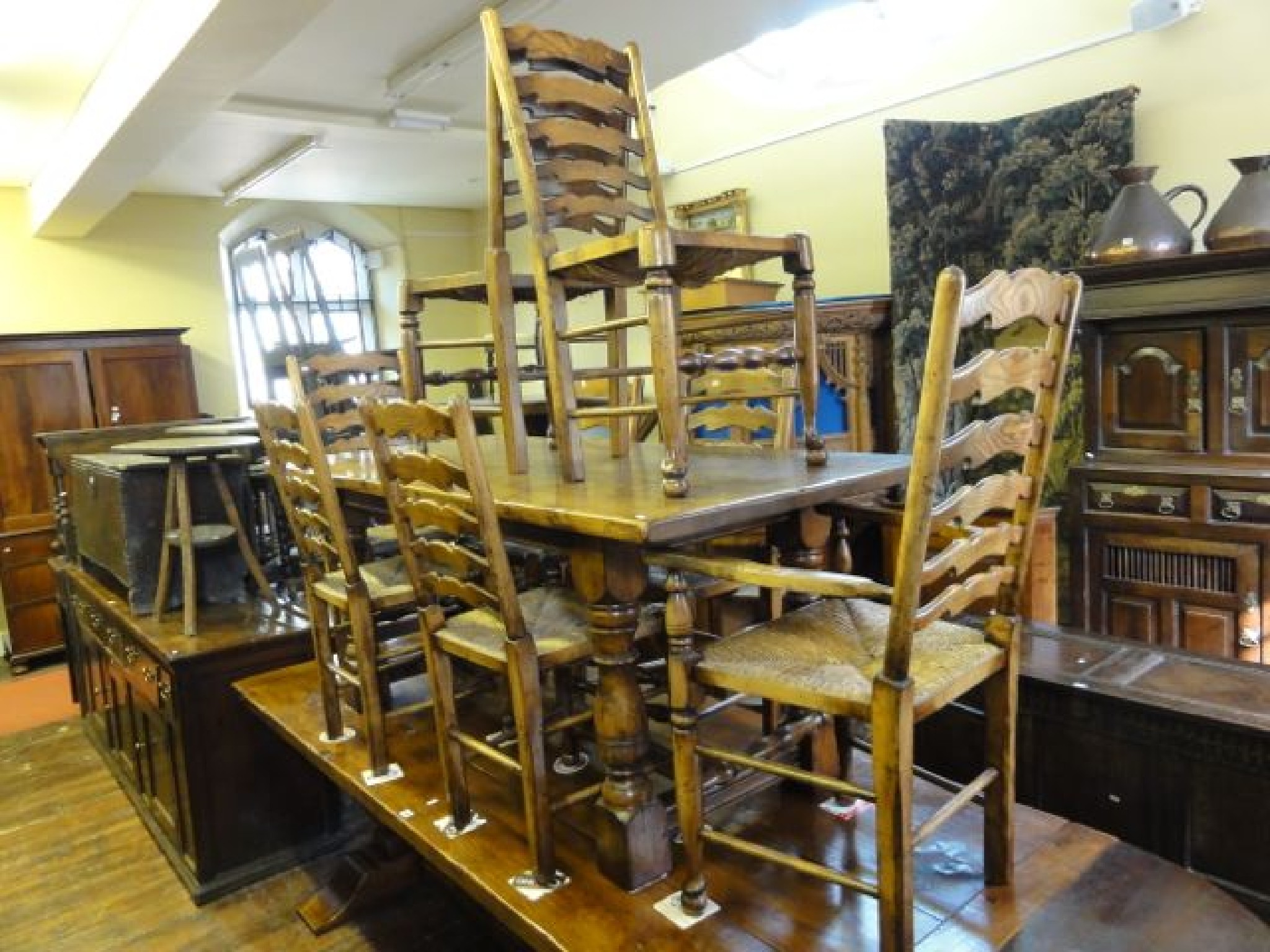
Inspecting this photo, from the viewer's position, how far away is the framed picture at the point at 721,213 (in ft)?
17.7

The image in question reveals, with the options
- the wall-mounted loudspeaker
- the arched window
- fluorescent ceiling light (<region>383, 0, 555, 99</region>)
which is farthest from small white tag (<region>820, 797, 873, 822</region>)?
the arched window

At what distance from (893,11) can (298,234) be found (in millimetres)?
3354

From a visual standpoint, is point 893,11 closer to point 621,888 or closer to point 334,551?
point 334,551

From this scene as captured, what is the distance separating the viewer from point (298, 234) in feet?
15.5

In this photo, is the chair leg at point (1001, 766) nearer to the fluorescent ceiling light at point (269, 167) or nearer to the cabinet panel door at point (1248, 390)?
the cabinet panel door at point (1248, 390)

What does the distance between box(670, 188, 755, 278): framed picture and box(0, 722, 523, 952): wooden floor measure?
3826 mm

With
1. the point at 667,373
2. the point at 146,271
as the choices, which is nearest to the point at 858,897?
the point at 667,373

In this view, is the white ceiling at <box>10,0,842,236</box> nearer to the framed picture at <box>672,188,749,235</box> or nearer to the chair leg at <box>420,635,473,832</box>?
the framed picture at <box>672,188,749,235</box>

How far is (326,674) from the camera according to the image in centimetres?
229

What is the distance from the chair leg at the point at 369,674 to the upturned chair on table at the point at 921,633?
892 mm

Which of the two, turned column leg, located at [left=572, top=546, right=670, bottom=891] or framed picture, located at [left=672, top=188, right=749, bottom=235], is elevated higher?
framed picture, located at [left=672, top=188, right=749, bottom=235]

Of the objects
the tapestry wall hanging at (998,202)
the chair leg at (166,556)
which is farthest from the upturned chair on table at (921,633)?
the tapestry wall hanging at (998,202)

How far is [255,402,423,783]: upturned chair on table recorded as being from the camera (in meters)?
1.96

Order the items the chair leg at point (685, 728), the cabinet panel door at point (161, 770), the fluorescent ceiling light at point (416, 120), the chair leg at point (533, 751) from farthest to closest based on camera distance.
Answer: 1. the fluorescent ceiling light at point (416, 120)
2. the cabinet panel door at point (161, 770)
3. the chair leg at point (533, 751)
4. the chair leg at point (685, 728)
